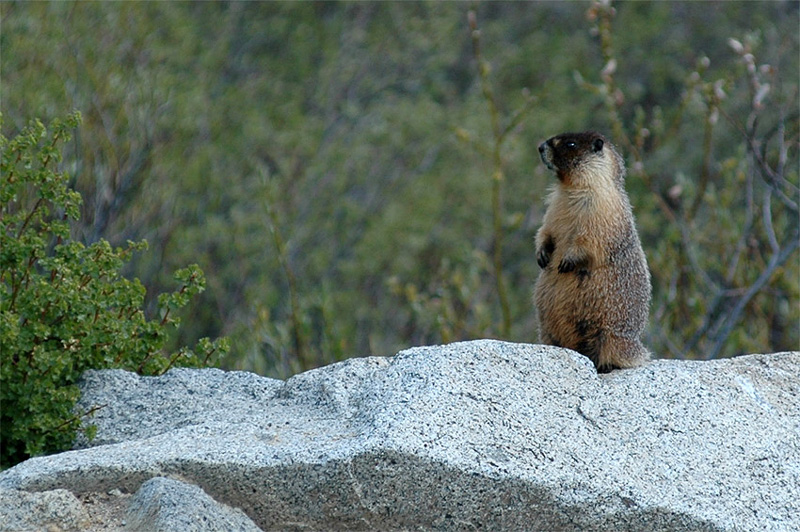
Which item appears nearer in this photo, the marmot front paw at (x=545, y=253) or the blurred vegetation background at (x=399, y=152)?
the marmot front paw at (x=545, y=253)

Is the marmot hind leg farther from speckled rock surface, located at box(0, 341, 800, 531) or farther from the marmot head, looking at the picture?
the marmot head

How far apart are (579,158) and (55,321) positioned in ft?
9.31

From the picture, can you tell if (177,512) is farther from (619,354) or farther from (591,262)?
(591,262)

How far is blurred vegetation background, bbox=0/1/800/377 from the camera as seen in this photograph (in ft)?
31.8

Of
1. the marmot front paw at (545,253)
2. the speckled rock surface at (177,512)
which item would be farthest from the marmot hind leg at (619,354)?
the speckled rock surface at (177,512)

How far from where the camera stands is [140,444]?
4.64 meters

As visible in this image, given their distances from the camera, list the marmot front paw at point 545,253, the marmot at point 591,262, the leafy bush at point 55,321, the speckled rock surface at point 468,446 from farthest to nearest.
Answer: the marmot front paw at point 545,253, the marmot at point 591,262, the leafy bush at point 55,321, the speckled rock surface at point 468,446

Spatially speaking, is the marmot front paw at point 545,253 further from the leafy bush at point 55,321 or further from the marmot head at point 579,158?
the leafy bush at point 55,321

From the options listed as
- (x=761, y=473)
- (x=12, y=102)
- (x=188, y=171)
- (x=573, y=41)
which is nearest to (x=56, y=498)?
(x=761, y=473)

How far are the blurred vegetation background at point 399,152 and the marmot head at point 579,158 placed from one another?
2364 millimetres

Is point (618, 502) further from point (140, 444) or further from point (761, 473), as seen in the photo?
point (140, 444)

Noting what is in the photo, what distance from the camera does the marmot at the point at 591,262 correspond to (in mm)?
5863

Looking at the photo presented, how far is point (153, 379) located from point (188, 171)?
8.19 m

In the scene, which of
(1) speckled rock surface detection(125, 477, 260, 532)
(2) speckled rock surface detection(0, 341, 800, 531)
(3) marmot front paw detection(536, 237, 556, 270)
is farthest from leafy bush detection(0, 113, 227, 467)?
(3) marmot front paw detection(536, 237, 556, 270)
